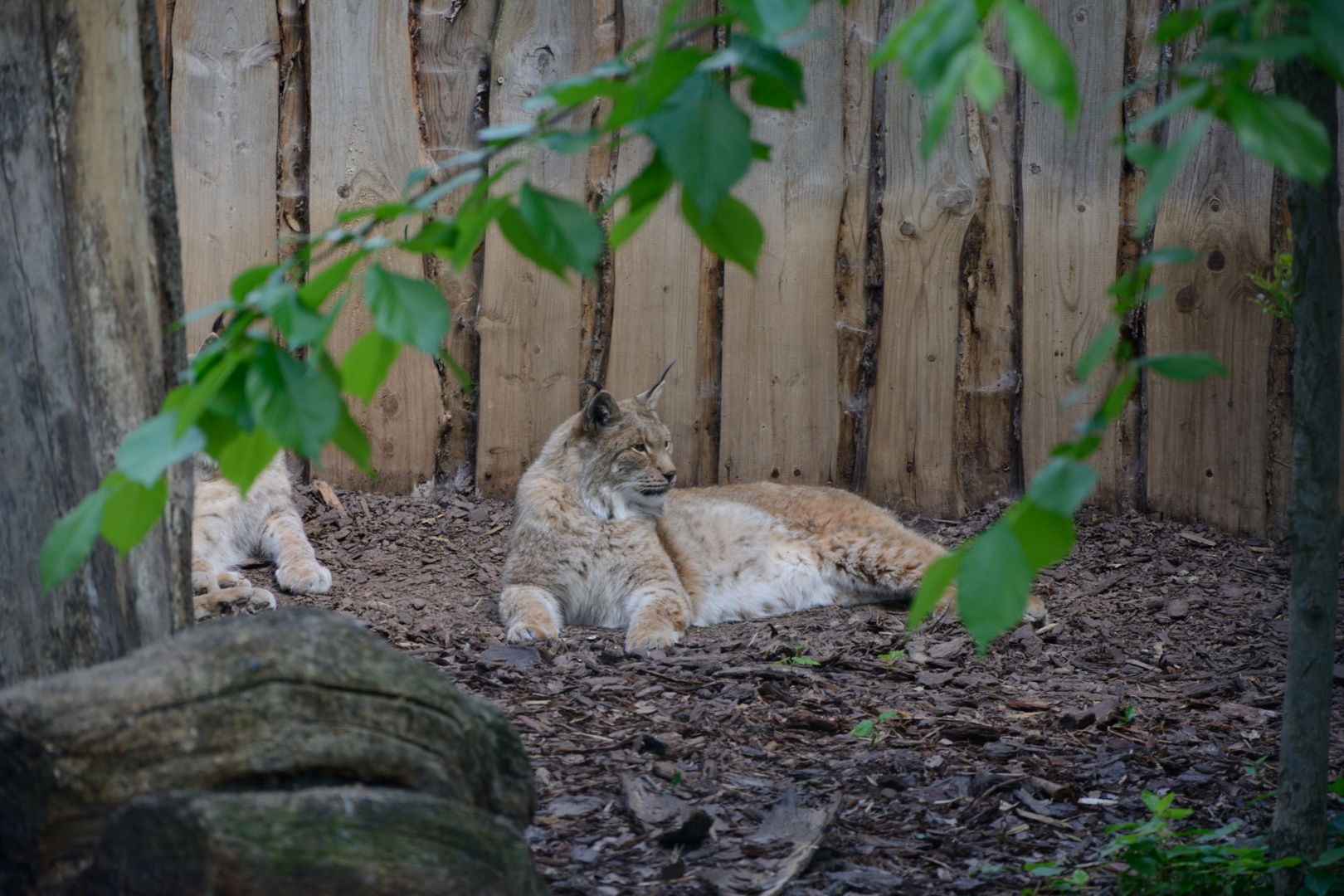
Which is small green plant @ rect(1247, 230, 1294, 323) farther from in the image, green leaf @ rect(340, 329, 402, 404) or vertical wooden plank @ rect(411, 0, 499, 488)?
green leaf @ rect(340, 329, 402, 404)

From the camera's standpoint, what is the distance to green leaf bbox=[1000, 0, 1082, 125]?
105cm

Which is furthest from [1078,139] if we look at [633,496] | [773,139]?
[633,496]

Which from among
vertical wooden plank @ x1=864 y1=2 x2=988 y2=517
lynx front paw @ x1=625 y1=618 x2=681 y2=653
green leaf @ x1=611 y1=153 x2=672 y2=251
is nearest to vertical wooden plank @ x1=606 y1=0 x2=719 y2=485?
vertical wooden plank @ x1=864 y1=2 x2=988 y2=517

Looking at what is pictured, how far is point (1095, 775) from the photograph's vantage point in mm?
2949

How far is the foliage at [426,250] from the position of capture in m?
1.19

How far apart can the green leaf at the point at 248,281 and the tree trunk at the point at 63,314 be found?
43.3 inches

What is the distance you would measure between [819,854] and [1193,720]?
1.63 meters

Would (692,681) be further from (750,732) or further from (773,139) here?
(773,139)

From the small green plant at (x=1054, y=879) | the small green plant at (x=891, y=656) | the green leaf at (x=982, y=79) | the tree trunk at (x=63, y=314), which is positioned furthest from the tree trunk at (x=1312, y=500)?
the tree trunk at (x=63, y=314)

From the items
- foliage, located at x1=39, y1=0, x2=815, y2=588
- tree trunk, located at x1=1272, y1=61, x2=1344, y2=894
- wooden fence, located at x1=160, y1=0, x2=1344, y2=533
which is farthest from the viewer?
wooden fence, located at x1=160, y1=0, x2=1344, y2=533

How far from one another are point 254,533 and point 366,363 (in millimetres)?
4730

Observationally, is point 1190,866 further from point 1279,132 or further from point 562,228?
point 562,228

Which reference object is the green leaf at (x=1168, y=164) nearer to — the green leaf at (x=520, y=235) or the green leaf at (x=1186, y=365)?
the green leaf at (x=1186, y=365)

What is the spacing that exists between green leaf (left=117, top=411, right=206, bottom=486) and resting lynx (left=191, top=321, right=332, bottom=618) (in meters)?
4.11
